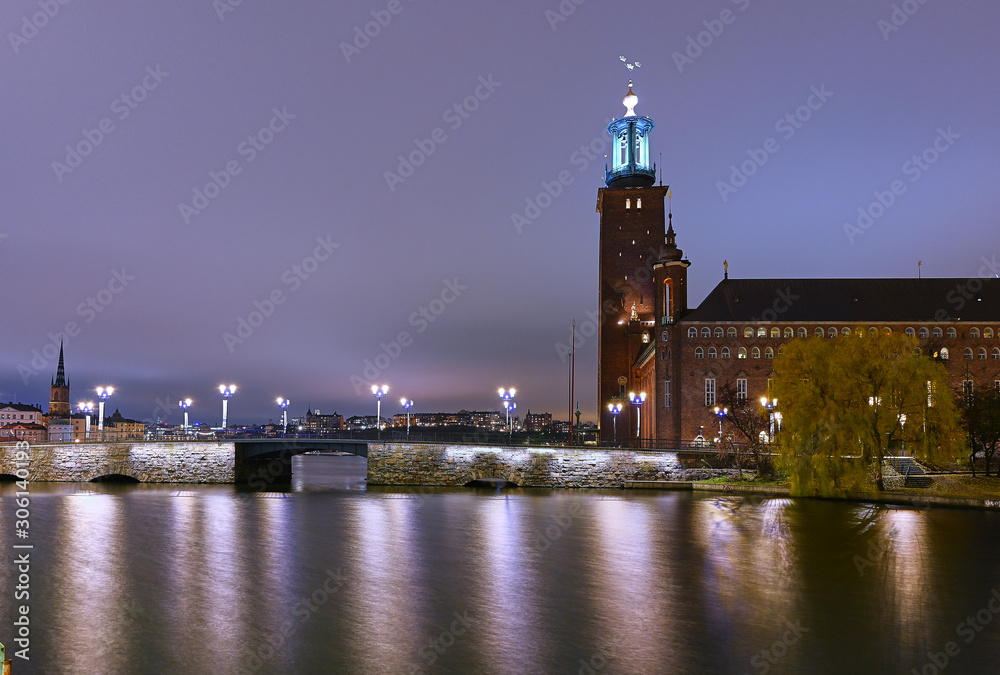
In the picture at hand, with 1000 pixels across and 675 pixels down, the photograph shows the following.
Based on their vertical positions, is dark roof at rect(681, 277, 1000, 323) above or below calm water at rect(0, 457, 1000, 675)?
above

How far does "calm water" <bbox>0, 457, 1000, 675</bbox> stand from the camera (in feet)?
44.9

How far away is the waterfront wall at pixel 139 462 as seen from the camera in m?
60.2

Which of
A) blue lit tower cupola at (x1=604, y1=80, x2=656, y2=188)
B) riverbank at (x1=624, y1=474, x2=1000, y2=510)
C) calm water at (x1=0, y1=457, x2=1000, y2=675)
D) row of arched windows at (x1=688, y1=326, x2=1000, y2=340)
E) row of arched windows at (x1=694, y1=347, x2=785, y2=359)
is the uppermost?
blue lit tower cupola at (x1=604, y1=80, x2=656, y2=188)

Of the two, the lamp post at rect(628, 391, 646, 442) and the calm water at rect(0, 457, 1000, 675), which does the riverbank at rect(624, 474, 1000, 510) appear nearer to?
→ the calm water at rect(0, 457, 1000, 675)

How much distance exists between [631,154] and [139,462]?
226 feet

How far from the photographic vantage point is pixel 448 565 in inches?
915

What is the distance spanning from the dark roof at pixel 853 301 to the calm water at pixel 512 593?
132ft

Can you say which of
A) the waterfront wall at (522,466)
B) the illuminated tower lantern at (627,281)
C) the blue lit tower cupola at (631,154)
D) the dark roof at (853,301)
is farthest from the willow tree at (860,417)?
the blue lit tower cupola at (631,154)

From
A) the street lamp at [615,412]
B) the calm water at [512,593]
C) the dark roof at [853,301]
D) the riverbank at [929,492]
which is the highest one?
the dark roof at [853,301]

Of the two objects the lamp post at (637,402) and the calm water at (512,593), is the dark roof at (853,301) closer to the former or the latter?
the lamp post at (637,402)

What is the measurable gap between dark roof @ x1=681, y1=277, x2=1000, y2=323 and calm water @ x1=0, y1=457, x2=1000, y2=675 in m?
40.1

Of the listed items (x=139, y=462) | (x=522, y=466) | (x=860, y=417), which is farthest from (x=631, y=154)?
(x=139, y=462)

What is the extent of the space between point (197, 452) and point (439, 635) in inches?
2035

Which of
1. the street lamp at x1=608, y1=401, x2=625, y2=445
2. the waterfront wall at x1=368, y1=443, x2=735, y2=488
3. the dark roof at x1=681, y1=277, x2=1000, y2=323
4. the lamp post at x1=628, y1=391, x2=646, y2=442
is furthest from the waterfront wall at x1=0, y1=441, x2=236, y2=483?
the dark roof at x1=681, y1=277, x2=1000, y2=323
